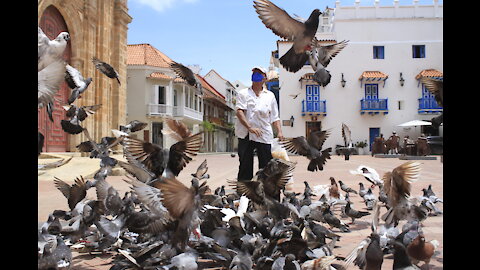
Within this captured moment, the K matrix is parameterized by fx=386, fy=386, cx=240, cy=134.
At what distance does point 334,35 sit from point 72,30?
2249 centimetres

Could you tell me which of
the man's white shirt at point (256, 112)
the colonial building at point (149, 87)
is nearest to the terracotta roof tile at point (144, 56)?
the colonial building at point (149, 87)

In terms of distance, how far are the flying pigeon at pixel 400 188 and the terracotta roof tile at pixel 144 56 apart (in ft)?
105

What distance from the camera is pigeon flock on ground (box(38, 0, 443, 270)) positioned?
2.24 metres

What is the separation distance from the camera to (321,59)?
10.5 ft

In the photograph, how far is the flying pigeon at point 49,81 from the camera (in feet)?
6.89

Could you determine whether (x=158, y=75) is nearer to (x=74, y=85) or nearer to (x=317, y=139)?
(x=74, y=85)

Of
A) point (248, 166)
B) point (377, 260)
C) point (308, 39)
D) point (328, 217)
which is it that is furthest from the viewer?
point (248, 166)

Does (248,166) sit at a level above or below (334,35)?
below

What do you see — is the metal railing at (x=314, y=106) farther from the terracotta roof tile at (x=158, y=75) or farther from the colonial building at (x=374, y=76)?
the terracotta roof tile at (x=158, y=75)

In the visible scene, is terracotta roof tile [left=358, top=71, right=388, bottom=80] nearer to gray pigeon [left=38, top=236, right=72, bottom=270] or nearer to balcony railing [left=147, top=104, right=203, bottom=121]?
balcony railing [left=147, top=104, right=203, bottom=121]
